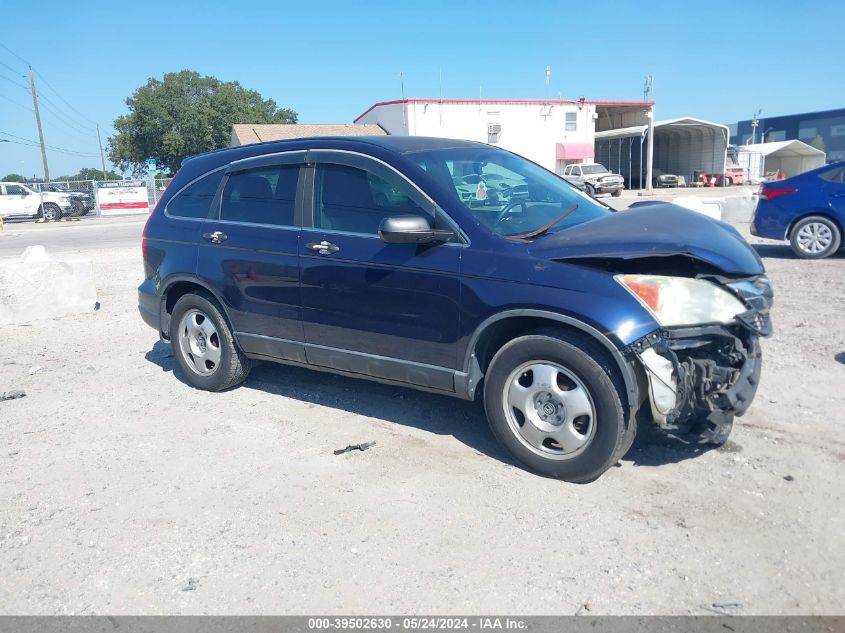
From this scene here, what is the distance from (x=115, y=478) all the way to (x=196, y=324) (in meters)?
1.68

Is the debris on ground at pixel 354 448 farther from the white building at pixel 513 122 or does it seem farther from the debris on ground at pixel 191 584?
the white building at pixel 513 122

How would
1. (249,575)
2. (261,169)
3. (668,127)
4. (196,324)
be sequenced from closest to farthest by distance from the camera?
(249,575) < (261,169) < (196,324) < (668,127)

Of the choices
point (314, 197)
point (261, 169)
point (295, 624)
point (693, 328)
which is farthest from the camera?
point (261, 169)

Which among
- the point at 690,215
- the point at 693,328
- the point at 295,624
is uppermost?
the point at 690,215

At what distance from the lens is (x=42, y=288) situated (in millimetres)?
8648

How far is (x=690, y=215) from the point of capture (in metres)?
4.30

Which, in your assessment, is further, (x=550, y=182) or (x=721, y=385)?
(x=550, y=182)

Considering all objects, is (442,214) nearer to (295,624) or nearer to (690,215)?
(690,215)

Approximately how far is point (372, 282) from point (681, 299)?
1846 millimetres

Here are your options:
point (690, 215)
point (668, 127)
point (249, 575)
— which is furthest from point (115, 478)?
point (668, 127)

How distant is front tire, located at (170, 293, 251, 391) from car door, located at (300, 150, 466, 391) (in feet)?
2.94

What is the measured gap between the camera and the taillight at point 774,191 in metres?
10.4

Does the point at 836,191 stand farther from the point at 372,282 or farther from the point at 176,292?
the point at 176,292

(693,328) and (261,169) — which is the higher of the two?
(261,169)
